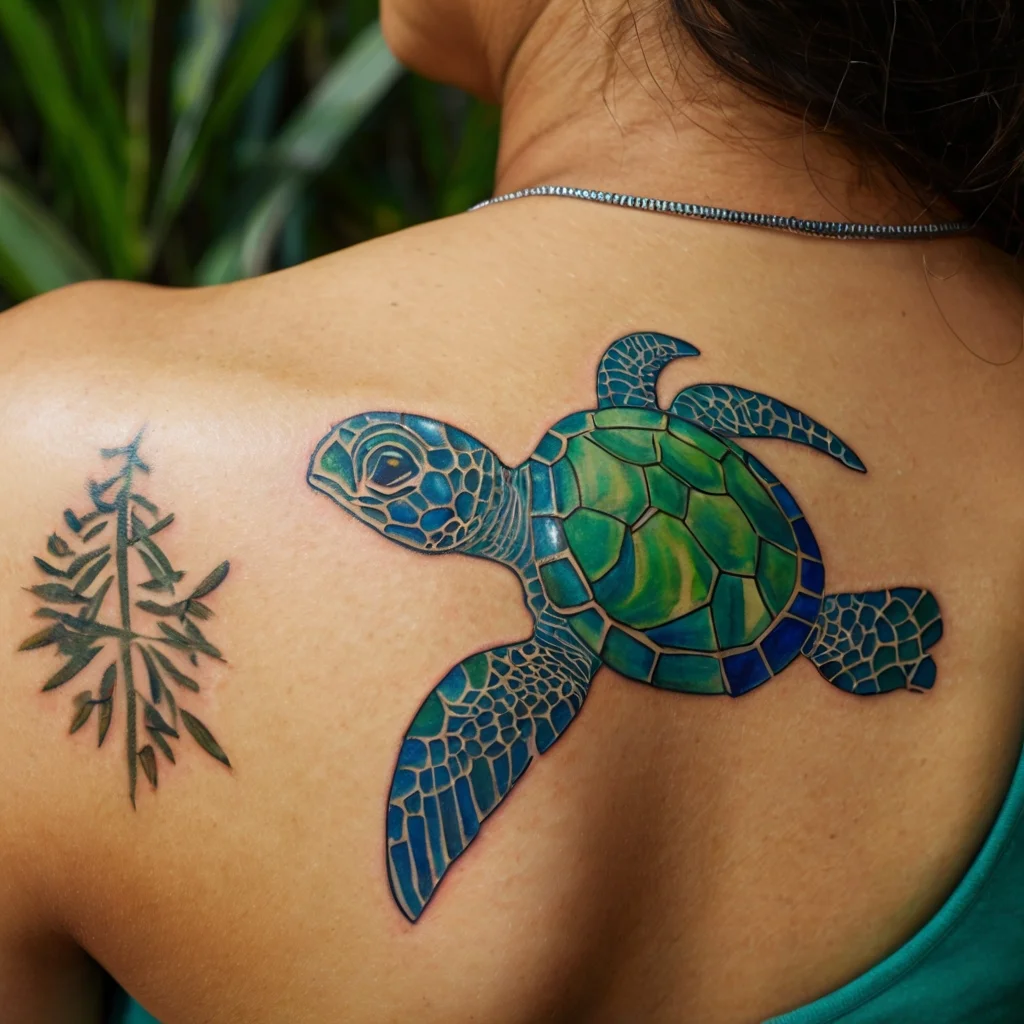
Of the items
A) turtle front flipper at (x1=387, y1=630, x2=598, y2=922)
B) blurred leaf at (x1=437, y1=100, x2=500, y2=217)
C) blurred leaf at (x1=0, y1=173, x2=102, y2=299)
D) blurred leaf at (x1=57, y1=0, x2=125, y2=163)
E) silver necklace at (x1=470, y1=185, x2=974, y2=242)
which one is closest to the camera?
turtle front flipper at (x1=387, y1=630, x2=598, y2=922)

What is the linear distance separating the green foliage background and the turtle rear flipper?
140 centimetres

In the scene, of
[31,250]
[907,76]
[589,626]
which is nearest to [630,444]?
[589,626]

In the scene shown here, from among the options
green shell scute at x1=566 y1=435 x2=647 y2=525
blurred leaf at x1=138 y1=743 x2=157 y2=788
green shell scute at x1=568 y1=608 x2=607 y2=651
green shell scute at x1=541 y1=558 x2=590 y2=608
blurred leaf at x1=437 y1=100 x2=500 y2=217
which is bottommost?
blurred leaf at x1=138 y1=743 x2=157 y2=788

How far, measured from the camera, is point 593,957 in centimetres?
64

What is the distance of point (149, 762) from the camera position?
624mm

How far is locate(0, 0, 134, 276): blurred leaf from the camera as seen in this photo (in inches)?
68.9

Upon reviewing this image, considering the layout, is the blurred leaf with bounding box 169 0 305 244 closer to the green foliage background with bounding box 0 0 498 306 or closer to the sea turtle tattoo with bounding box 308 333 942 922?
the green foliage background with bounding box 0 0 498 306

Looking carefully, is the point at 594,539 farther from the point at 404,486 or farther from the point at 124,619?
the point at 124,619

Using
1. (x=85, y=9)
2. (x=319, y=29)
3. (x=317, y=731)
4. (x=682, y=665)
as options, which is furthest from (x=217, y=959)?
(x=319, y=29)

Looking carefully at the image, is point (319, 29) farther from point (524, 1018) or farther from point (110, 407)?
point (524, 1018)

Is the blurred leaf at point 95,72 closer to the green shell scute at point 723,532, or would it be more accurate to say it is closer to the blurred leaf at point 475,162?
the blurred leaf at point 475,162

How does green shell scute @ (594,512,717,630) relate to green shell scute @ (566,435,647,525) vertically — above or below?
below

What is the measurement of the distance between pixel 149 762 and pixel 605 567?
1.03ft

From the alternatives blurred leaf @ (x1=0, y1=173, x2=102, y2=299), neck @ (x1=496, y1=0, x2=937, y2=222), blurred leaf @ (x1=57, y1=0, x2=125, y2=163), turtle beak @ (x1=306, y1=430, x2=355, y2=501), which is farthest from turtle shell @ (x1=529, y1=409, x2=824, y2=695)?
blurred leaf @ (x1=57, y1=0, x2=125, y2=163)
